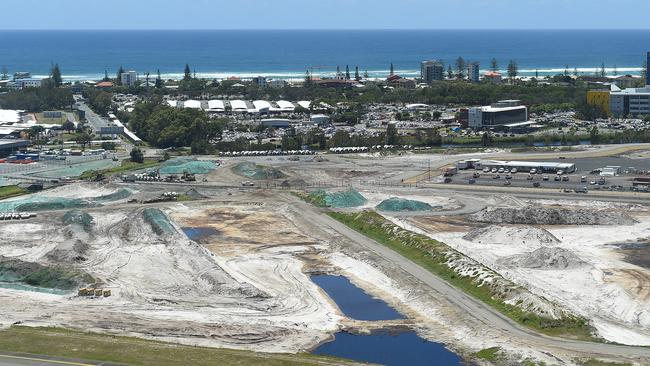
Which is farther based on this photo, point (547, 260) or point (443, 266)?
point (547, 260)

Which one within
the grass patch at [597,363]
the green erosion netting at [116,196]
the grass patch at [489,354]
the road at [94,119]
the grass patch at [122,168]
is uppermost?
the road at [94,119]

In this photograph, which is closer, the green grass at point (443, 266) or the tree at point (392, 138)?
the green grass at point (443, 266)

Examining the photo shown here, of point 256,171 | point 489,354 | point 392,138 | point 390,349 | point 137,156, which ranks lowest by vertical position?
point 390,349

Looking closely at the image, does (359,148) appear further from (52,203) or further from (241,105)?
(241,105)

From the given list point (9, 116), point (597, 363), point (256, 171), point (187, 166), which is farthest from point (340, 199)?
point (9, 116)

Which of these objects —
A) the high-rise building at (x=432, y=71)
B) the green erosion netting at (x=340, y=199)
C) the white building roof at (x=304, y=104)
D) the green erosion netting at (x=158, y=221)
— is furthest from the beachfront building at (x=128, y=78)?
the green erosion netting at (x=158, y=221)

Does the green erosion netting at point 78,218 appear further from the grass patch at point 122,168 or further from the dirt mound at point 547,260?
the dirt mound at point 547,260

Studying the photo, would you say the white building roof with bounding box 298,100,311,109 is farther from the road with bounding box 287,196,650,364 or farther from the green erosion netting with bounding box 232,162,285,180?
the road with bounding box 287,196,650,364
